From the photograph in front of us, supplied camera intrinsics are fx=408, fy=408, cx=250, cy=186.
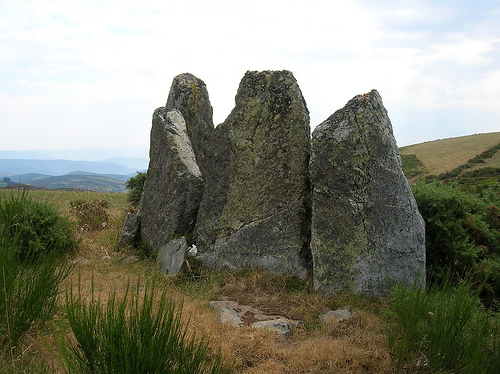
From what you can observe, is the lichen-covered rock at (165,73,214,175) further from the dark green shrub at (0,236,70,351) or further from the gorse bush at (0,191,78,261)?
the dark green shrub at (0,236,70,351)

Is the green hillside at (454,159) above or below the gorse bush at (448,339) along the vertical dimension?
above

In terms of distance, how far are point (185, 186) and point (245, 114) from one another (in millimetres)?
2266

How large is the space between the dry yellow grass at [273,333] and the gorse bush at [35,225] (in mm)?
842

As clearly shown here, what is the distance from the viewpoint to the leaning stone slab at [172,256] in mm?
8273

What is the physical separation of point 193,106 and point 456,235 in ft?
26.8

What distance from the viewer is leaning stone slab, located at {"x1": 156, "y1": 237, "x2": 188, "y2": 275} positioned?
27.1 ft

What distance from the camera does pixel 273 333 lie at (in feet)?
18.1

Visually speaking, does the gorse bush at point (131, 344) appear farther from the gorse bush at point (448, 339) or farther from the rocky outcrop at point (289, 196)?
the rocky outcrop at point (289, 196)

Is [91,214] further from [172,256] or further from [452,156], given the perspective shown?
[452,156]

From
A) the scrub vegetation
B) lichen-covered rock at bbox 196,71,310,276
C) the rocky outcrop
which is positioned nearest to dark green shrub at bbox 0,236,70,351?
the scrub vegetation

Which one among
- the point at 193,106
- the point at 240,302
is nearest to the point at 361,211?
the point at 240,302

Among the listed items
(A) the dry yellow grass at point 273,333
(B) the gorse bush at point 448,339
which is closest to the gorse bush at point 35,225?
(A) the dry yellow grass at point 273,333

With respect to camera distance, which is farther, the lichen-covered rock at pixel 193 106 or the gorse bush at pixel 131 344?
the lichen-covered rock at pixel 193 106

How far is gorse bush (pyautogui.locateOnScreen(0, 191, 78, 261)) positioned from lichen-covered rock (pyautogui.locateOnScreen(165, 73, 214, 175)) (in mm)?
4356
